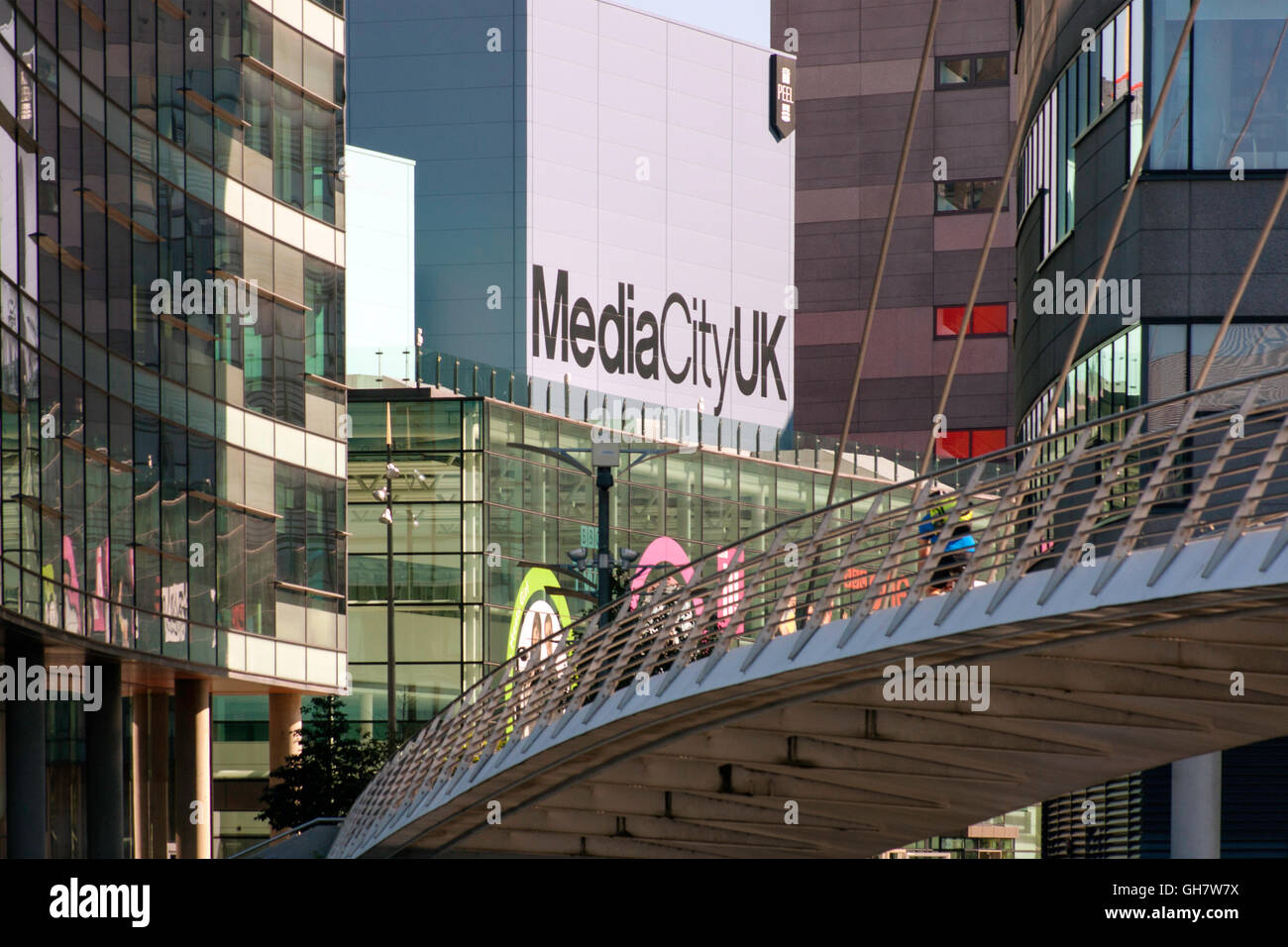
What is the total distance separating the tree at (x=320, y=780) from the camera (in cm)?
3600

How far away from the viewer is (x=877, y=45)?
270ft

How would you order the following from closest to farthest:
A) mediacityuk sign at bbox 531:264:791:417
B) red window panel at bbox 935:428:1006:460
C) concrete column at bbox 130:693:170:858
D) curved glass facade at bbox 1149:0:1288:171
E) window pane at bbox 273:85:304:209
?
Result: curved glass facade at bbox 1149:0:1288:171 → window pane at bbox 273:85:304:209 → concrete column at bbox 130:693:170:858 → mediacityuk sign at bbox 531:264:791:417 → red window panel at bbox 935:428:1006:460

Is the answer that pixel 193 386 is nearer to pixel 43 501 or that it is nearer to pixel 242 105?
pixel 242 105

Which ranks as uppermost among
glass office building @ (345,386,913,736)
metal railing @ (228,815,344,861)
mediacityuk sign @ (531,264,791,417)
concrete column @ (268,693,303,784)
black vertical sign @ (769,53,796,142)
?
black vertical sign @ (769,53,796,142)

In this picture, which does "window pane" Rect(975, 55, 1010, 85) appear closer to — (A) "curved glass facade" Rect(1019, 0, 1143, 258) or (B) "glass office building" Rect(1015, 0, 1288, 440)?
(A) "curved glass facade" Rect(1019, 0, 1143, 258)

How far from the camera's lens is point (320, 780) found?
36.2m

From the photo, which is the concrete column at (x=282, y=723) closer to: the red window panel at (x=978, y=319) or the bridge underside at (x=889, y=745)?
the bridge underside at (x=889, y=745)

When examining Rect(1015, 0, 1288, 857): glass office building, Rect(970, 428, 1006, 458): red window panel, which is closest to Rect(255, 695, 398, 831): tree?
Rect(1015, 0, 1288, 857): glass office building

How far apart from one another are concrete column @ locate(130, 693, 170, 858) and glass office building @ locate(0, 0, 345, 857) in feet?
0.17

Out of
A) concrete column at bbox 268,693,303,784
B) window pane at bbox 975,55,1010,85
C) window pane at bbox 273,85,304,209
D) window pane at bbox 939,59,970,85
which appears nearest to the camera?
window pane at bbox 273,85,304,209

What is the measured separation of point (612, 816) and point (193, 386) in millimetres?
11938

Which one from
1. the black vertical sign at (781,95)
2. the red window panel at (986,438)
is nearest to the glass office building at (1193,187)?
the black vertical sign at (781,95)

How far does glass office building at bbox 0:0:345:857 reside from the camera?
25594mm

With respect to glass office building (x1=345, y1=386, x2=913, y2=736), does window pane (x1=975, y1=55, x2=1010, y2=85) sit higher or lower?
higher
